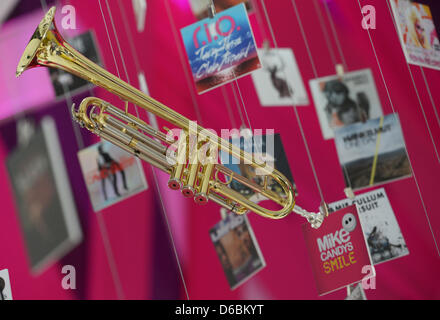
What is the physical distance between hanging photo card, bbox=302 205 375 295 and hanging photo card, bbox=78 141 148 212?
0.85m

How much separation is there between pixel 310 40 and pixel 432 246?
114cm

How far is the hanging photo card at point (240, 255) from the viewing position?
253 centimetres

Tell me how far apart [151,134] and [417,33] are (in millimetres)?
1461

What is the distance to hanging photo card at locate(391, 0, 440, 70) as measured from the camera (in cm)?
268

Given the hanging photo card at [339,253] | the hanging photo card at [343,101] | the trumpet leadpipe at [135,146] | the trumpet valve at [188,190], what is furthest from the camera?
the hanging photo card at [343,101]

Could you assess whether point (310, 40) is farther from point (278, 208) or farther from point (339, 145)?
point (278, 208)

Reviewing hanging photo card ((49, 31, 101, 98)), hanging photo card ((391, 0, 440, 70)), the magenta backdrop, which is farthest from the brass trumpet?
hanging photo card ((391, 0, 440, 70))

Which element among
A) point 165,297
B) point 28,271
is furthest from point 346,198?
point 28,271

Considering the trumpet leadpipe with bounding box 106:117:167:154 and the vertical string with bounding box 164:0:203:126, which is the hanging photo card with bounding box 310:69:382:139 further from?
the trumpet leadpipe with bounding box 106:117:167:154


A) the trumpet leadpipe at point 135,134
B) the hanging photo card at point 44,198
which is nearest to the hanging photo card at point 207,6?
the trumpet leadpipe at point 135,134

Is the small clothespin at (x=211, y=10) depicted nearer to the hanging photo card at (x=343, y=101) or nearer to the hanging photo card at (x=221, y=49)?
the hanging photo card at (x=221, y=49)

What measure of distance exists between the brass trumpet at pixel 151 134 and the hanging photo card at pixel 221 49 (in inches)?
15.7

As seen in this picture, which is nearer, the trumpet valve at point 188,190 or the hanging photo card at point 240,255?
the trumpet valve at point 188,190

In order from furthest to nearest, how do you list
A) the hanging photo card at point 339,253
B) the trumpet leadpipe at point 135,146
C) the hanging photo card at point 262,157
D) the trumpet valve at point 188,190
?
the hanging photo card at point 262,157 < the hanging photo card at point 339,253 < the trumpet leadpipe at point 135,146 < the trumpet valve at point 188,190
